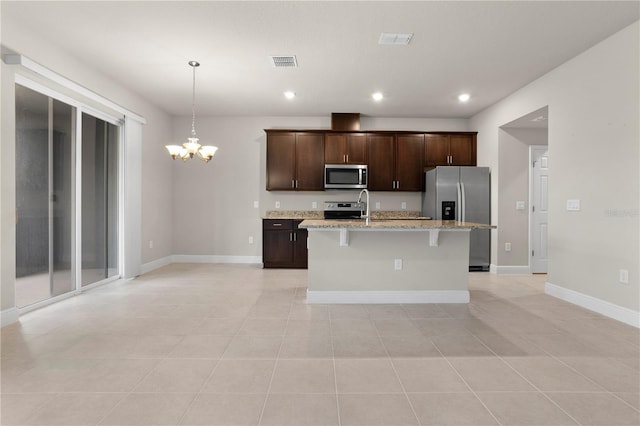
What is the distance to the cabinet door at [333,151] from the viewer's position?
6266 millimetres

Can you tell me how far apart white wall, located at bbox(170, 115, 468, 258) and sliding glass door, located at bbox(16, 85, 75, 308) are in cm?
253

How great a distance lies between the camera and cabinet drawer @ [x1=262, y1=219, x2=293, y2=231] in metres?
5.99

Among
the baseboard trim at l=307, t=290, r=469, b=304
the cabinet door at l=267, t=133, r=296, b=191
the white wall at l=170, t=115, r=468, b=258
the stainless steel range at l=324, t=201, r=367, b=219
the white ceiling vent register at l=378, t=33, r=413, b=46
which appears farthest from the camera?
the white wall at l=170, t=115, r=468, b=258

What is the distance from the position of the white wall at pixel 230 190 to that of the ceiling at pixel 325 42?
130 centimetres

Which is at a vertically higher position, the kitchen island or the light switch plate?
the light switch plate

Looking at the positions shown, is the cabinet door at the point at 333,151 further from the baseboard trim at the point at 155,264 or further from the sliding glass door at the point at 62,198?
the baseboard trim at the point at 155,264

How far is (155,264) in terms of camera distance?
5930 millimetres

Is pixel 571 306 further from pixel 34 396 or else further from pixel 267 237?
pixel 34 396

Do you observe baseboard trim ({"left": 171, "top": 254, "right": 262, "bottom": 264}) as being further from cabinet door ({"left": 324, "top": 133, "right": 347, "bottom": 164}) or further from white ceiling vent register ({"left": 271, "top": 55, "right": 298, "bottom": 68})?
white ceiling vent register ({"left": 271, "top": 55, "right": 298, "bottom": 68})

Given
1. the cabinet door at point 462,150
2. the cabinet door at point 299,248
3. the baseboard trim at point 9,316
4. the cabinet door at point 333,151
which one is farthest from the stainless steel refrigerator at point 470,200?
the baseboard trim at point 9,316

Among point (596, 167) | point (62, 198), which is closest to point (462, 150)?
point (596, 167)

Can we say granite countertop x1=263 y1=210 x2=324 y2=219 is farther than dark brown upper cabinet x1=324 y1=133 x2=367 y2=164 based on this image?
Yes

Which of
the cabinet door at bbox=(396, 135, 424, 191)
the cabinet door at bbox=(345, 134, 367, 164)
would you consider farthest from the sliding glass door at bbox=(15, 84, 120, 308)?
the cabinet door at bbox=(396, 135, 424, 191)

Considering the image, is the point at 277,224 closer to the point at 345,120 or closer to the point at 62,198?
the point at 345,120
